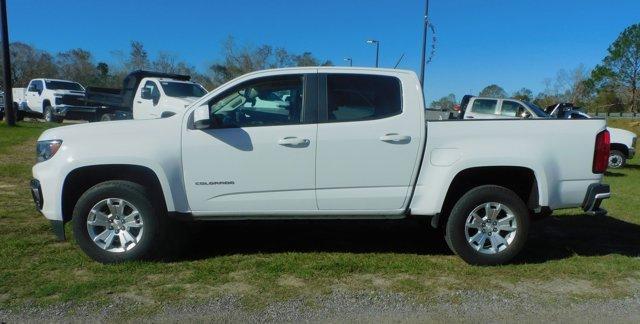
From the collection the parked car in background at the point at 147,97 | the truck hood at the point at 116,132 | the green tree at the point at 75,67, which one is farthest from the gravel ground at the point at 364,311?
the green tree at the point at 75,67

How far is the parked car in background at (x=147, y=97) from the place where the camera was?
1609 cm

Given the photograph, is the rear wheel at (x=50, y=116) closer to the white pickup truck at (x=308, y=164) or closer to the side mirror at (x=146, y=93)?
the side mirror at (x=146, y=93)

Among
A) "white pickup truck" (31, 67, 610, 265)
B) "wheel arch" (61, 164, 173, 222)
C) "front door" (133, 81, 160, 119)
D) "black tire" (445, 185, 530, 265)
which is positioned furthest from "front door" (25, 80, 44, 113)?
"black tire" (445, 185, 530, 265)

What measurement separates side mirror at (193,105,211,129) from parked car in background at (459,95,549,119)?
12.3 m

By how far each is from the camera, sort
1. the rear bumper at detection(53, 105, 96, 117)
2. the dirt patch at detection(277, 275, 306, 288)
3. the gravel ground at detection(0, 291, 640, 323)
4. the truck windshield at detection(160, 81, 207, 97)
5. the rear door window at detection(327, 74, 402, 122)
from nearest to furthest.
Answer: the gravel ground at detection(0, 291, 640, 323), the dirt patch at detection(277, 275, 306, 288), the rear door window at detection(327, 74, 402, 122), the truck windshield at detection(160, 81, 207, 97), the rear bumper at detection(53, 105, 96, 117)

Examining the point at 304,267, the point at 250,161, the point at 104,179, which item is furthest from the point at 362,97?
the point at 104,179

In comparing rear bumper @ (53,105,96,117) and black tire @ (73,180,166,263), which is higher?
rear bumper @ (53,105,96,117)

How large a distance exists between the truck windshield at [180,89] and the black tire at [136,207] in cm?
1177

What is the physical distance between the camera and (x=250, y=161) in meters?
4.94

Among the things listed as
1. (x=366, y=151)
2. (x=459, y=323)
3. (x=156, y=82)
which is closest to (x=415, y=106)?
(x=366, y=151)

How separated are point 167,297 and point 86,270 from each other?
1061mm

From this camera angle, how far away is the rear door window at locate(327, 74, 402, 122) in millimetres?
5105

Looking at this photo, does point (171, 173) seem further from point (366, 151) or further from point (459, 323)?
point (459, 323)

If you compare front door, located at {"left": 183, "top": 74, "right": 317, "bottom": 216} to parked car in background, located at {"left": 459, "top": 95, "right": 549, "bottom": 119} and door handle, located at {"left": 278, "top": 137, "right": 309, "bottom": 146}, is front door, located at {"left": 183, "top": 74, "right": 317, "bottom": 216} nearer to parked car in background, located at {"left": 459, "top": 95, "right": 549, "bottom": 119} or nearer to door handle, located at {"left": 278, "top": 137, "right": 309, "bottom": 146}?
door handle, located at {"left": 278, "top": 137, "right": 309, "bottom": 146}
